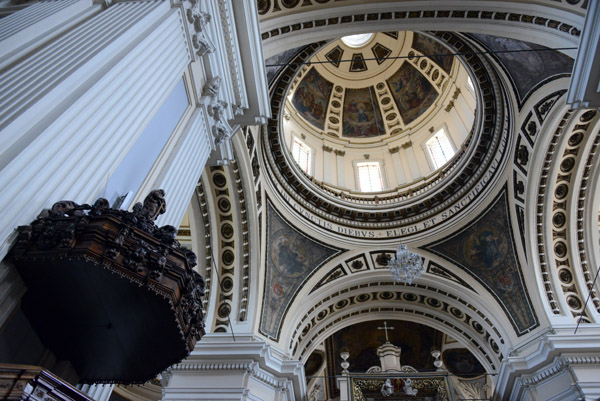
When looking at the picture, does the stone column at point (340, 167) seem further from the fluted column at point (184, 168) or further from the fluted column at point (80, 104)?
the fluted column at point (80, 104)

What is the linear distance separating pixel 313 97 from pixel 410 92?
3.55m

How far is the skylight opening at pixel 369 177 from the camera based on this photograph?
14.4 metres

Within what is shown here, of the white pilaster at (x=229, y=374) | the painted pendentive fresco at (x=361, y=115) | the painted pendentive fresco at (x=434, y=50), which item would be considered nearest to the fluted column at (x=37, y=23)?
the white pilaster at (x=229, y=374)

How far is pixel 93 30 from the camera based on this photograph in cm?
357

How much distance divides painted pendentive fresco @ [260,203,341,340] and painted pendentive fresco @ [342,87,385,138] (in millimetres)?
6232

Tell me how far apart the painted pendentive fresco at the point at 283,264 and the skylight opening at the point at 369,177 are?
3417 millimetres

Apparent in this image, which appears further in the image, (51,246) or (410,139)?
(410,139)

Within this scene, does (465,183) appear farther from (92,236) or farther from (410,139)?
(92,236)

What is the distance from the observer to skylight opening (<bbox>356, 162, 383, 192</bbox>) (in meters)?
14.4

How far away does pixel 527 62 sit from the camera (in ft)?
28.8

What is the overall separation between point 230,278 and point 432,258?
17.2ft

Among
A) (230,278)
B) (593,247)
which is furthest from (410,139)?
(230,278)

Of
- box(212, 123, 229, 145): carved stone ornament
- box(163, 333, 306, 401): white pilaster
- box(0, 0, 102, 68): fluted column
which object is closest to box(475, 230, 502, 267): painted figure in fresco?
box(163, 333, 306, 401): white pilaster

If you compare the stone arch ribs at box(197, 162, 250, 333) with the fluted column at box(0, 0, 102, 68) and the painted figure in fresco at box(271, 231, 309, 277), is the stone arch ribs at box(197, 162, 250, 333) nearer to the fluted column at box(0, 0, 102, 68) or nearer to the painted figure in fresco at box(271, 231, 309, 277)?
the painted figure in fresco at box(271, 231, 309, 277)
